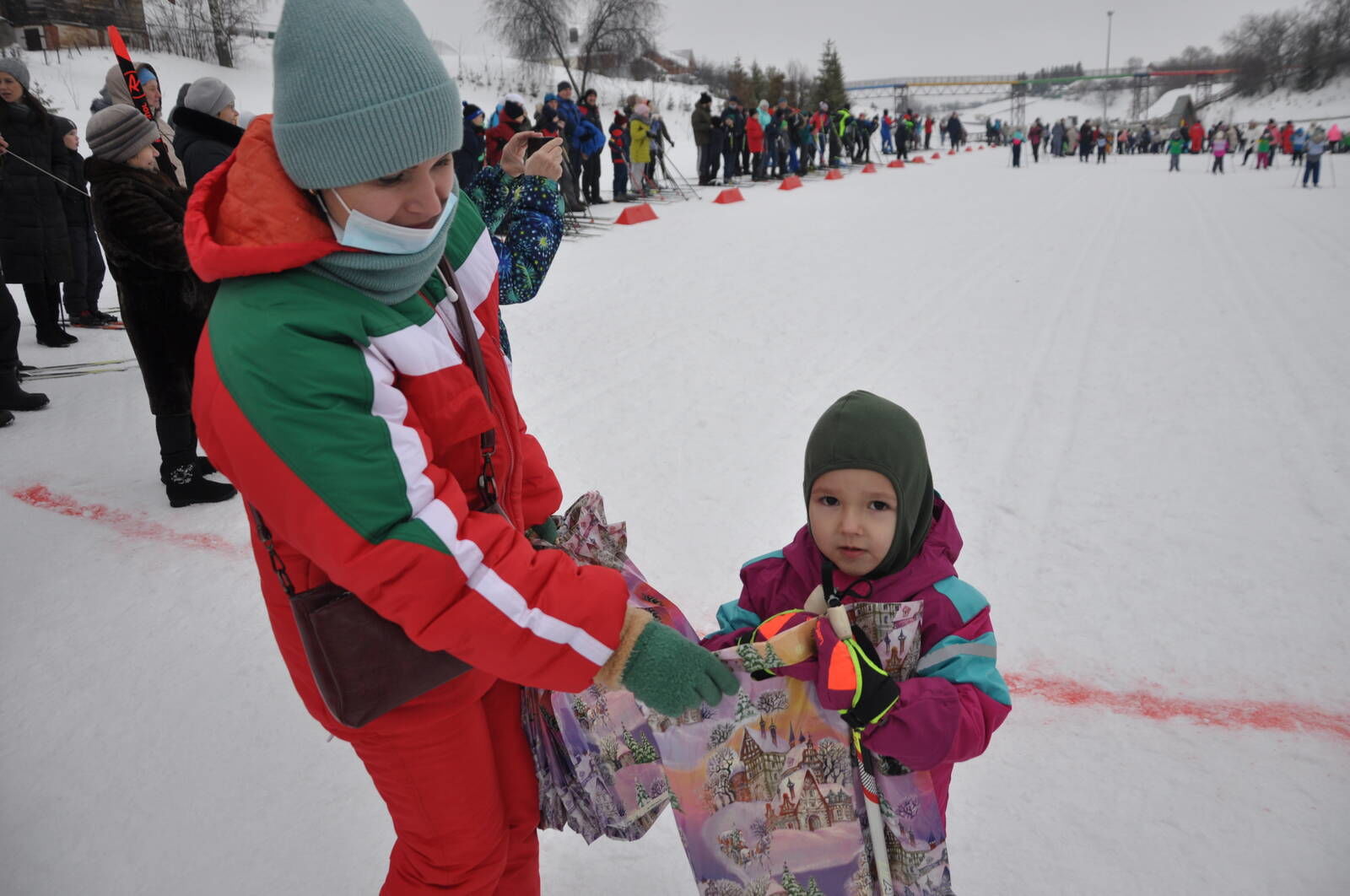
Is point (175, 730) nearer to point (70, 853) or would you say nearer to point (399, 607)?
point (70, 853)

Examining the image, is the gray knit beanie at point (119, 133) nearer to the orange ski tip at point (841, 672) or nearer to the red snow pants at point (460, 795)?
the red snow pants at point (460, 795)

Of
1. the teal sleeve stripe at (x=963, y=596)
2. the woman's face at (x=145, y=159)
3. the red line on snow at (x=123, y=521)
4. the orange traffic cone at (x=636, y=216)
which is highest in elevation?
the woman's face at (x=145, y=159)

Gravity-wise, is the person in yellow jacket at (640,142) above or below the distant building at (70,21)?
below

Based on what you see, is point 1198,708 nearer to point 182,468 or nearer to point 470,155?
point 182,468

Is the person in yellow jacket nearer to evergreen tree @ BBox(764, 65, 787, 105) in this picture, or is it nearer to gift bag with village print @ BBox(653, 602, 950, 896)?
gift bag with village print @ BBox(653, 602, 950, 896)

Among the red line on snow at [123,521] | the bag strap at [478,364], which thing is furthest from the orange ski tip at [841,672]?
the red line on snow at [123,521]

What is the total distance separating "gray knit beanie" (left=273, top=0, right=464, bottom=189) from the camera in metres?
1.12

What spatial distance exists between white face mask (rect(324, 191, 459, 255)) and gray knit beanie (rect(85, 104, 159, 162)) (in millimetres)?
3007

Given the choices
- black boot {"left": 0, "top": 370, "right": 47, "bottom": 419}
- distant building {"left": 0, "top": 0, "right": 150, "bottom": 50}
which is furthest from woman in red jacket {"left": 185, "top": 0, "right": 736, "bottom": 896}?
distant building {"left": 0, "top": 0, "right": 150, "bottom": 50}

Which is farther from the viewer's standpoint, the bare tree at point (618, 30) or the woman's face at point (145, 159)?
the bare tree at point (618, 30)

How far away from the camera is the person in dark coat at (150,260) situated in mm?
3381

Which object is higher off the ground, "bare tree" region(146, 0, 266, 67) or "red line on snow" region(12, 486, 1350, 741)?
"bare tree" region(146, 0, 266, 67)

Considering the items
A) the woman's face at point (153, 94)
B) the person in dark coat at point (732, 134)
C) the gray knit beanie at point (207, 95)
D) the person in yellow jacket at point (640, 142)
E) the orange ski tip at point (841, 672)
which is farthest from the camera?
the person in dark coat at point (732, 134)

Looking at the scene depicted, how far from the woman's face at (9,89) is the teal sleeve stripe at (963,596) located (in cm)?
671
